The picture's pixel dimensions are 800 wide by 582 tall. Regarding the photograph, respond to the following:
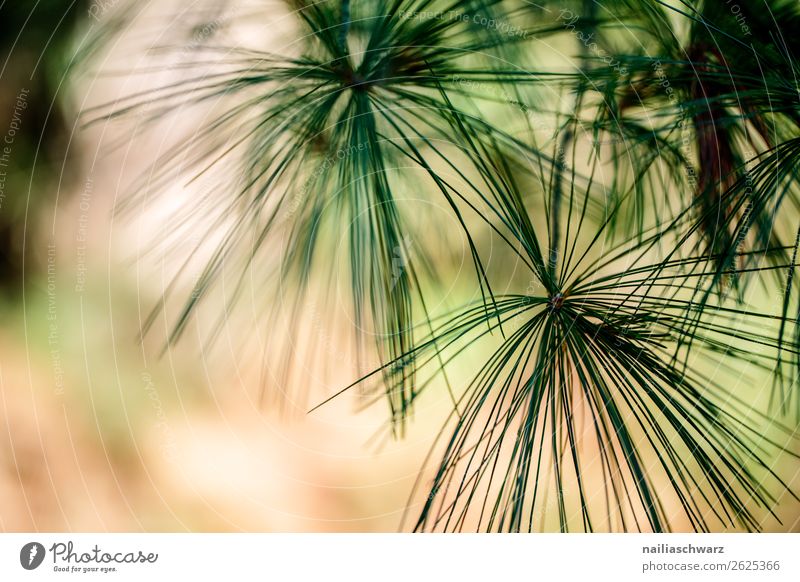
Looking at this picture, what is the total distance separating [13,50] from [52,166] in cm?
10

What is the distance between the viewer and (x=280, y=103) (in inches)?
16.2

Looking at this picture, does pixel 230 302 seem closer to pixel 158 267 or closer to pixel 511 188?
pixel 158 267

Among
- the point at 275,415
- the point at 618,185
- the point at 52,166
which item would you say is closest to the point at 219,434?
the point at 275,415
